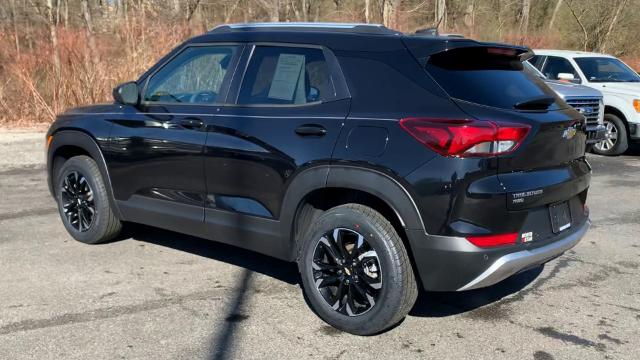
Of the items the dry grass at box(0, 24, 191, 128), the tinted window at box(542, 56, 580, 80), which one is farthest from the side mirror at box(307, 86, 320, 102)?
the dry grass at box(0, 24, 191, 128)

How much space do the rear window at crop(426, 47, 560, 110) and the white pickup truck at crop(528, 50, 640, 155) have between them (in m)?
7.41

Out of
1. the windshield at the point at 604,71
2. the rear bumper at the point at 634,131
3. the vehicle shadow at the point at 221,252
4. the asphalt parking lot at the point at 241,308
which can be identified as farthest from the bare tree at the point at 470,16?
the vehicle shadow at the point at 221,252

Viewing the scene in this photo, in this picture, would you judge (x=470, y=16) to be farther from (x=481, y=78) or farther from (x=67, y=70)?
(x=481, y=78)

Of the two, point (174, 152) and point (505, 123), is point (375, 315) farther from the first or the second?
point (174, 152)

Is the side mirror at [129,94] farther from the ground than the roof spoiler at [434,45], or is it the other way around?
the roof spoiler at [434,45]

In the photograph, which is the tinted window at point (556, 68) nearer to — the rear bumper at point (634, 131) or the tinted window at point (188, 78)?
the rear bumper at point (634, 131)

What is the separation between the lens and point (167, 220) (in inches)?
192

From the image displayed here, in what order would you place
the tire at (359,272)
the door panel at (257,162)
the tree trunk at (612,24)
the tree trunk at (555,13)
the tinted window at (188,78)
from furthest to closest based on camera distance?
the tree trunk at (555,13) → the tree trunk at (612,24) → the tinted window at (188,78) → the door panel at (257,162) → the tire at (359,272)

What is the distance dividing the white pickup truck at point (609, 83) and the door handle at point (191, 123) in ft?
26.4

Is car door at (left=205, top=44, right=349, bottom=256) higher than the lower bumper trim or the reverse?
higher

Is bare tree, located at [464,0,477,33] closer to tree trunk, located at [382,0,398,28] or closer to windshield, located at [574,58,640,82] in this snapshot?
tree trunk, located at [382,0,398,28]

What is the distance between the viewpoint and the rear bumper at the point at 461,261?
3.47 metres

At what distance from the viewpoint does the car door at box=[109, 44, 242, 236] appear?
15.1 ft

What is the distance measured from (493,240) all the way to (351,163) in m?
0.92
